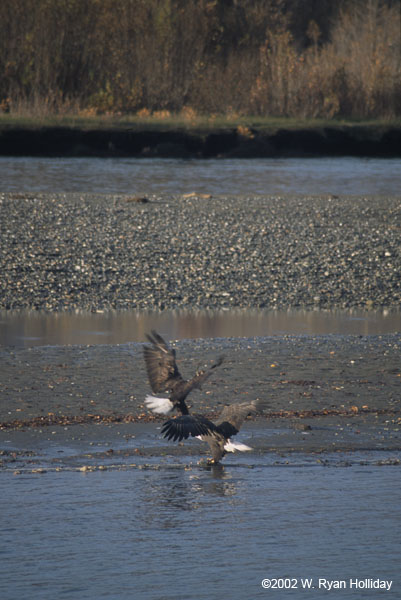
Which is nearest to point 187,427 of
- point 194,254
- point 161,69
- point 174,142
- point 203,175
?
point 194,254

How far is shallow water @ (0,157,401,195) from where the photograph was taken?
74.2 feet

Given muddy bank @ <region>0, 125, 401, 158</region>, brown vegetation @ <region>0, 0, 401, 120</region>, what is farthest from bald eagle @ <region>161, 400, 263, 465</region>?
brown vegetation @ <region>0, 0, 401, 120</region>

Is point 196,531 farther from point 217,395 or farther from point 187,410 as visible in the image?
point 217,395

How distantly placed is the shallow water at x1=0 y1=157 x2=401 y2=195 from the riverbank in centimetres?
65

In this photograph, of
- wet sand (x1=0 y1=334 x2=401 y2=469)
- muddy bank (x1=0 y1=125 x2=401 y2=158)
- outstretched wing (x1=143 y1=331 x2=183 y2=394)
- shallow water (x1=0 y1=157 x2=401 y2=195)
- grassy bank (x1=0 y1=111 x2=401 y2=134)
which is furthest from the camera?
grassy bank (x1=0 y1=111 x2=401 y2=134)

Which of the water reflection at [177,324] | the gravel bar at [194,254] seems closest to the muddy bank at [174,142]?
the gravel bar at [194,254]

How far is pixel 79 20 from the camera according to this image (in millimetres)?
34906

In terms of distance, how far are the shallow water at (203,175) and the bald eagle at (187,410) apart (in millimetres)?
14656

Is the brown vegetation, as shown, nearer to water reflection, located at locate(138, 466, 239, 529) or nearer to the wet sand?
the wet sand

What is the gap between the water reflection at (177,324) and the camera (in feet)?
34.4

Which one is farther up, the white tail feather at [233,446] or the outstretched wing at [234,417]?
the outstretched wing at [234,417]

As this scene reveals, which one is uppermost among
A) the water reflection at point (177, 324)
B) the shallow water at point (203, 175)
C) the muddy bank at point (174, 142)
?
the muddy bank at point (174, 142)

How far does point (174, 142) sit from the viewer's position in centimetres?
3052

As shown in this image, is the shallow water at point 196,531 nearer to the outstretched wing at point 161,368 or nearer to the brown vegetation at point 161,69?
the outstretched wing at point 161,368
